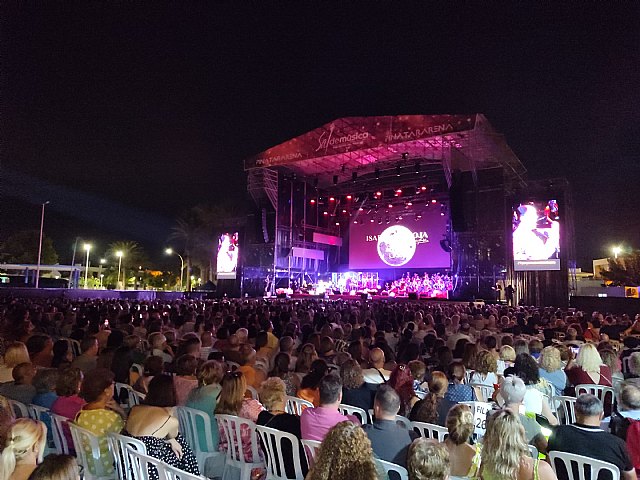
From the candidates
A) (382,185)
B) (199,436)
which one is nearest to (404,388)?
(199,436)

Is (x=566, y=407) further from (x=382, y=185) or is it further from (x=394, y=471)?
(x=382, y=185)

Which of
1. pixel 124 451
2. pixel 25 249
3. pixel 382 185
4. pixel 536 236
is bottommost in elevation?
pixel 124 451

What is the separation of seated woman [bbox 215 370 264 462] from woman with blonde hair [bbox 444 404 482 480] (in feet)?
5.01

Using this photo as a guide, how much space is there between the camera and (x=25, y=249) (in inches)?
2016

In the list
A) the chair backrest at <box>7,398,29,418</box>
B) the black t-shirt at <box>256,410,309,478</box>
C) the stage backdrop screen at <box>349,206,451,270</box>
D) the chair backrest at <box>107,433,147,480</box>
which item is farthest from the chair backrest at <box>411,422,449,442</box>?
the stage backdrop screen at <box>349,206,451,270</box>

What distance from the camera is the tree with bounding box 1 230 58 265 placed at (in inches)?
1973

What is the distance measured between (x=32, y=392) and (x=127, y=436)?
1.92m

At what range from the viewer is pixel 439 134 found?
20906mm

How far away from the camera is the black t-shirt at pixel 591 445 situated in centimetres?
278

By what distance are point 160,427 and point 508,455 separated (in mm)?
2079

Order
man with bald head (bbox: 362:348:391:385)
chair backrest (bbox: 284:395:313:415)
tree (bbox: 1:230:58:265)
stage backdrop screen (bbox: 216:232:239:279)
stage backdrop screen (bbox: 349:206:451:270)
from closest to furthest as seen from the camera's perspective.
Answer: chair backrest (bbox: 284:395:313:415), man with bald head (bbox: 362:348:391:385), stage backdrop screen (bbox: 349:206:451:270), stage backdrop screen (bbox: 216:232:239:279), tree (bbox: 1:230:58:265)

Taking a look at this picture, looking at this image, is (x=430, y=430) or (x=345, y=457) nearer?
(x=345, y=457)

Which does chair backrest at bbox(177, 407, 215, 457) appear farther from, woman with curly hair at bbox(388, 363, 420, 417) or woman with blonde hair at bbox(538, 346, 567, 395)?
woman with blonde hair at bbox(538, 346, 567, 395)

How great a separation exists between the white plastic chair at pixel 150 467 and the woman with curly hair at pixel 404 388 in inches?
96.7
